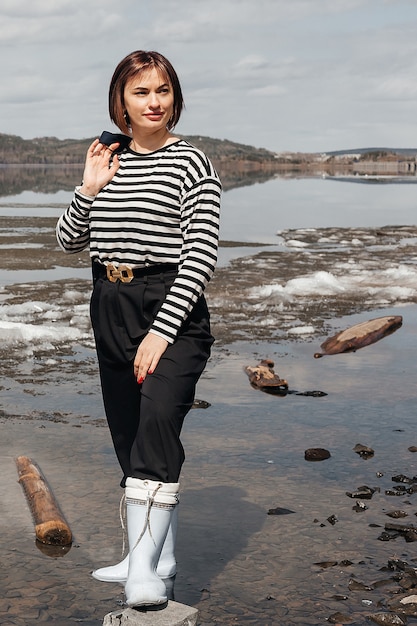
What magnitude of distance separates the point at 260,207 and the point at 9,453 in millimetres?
37820

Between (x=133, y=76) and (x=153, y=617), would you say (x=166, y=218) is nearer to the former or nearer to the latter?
(x=133, y=76)

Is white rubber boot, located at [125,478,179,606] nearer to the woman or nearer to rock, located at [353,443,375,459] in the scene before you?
the woman

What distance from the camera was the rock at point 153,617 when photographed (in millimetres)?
3770

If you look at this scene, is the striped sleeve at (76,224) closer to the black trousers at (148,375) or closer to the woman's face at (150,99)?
the black trousers at (148,375)

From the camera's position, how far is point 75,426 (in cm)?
711

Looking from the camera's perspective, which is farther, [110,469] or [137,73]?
[110,469]

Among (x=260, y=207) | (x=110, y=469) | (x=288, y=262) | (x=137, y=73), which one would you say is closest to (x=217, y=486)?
(x=110, y=469)

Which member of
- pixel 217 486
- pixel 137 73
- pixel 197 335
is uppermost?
pixel 137 73

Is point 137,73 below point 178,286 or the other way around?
the other way around

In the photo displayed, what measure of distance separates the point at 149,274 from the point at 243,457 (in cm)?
279

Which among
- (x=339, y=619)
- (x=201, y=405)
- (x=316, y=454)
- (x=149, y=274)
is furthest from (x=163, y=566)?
(x=201, y=405)

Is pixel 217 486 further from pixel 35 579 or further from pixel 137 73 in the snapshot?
pixel 137 73

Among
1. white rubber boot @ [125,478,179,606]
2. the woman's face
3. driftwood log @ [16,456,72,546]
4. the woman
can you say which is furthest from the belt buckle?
driftwood log @ [16,456,72,546]

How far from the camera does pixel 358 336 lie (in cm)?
1047
